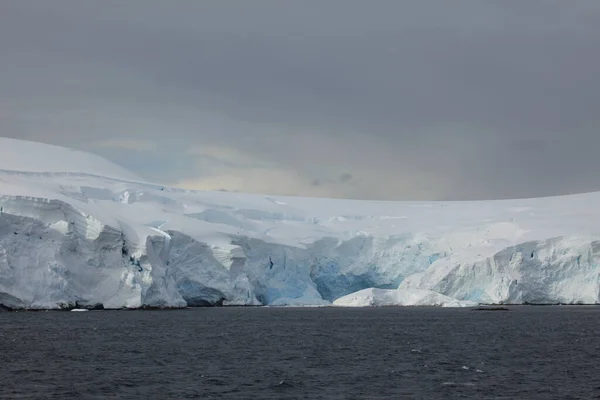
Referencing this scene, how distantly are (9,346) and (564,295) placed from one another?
49.2 metres

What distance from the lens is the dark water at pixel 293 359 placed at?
2223 cm

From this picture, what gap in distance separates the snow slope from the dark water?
610 cm

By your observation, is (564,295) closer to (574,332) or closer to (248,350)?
(574,332)

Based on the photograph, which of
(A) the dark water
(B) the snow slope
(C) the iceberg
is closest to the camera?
(A) the dark water

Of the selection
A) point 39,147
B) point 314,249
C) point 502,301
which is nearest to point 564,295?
point 502,301

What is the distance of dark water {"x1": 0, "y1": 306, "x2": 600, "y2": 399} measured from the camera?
2223 cm

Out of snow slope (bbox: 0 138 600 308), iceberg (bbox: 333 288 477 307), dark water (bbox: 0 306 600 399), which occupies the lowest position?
iceberg (bbox: 333 288 477 307)

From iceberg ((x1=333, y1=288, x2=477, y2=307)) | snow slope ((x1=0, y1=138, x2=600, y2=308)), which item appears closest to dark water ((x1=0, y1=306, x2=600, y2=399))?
snow slope ((x1=0, y1=138, x2=600, y2=308))

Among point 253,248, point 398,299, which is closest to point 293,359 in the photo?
point 253,248

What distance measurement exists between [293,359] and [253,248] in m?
39.6

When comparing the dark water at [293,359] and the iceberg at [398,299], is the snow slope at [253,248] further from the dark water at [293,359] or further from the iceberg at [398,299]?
the dark water at [293,359]

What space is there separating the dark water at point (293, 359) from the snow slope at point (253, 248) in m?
6.10

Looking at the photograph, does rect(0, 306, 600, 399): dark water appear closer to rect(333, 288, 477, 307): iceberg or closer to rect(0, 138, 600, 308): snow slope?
rect(0, 138, 600, 308): snow slope

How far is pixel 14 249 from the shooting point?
5078cm
